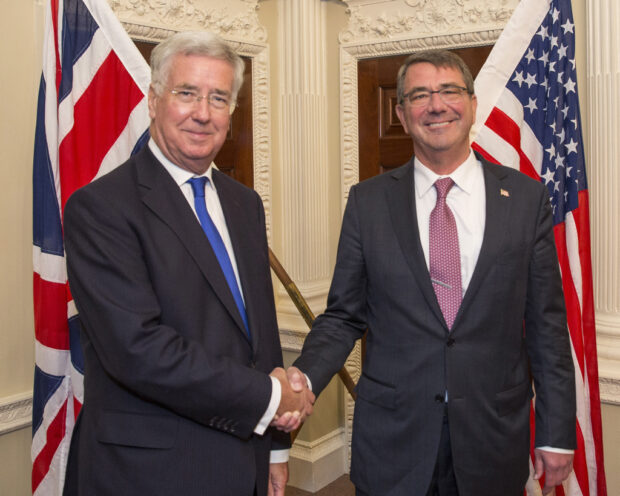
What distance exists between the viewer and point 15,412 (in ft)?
8.35

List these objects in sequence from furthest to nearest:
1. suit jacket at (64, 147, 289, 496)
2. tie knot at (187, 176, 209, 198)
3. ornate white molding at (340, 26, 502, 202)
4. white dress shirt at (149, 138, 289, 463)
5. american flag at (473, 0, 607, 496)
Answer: ornate white molding at (340, 26, 502, 202) → american flag at (473, 0, 607, 496) → tie knot at (187, 176, 209, 198) → white dress shirt at (149, 138, 289, 463) → suit jacket at (64, 147, 289, 496)

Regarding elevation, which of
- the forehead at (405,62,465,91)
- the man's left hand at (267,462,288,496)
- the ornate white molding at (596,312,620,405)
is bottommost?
the man's left hand at (267,462,288,496)

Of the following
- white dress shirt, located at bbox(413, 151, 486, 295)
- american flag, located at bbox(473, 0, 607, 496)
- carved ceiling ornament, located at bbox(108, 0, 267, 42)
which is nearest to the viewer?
white dress shirt, located at bbox(413, 151, 486, 295)

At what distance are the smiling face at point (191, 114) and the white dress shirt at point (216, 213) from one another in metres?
0.02

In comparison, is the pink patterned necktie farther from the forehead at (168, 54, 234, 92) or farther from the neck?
the forehead at (168, 54, 234, 92)

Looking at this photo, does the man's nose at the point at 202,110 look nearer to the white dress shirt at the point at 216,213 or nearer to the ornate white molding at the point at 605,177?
the white dress shirt at the point at 216,213

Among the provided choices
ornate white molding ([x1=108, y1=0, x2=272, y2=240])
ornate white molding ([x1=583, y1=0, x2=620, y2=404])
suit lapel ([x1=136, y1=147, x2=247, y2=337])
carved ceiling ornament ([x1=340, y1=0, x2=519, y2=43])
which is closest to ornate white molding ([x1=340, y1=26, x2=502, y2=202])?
carved ceiling ornament ([x1=340, y1=0, x2=519, y2=43])

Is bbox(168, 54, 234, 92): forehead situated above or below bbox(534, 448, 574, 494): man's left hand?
above

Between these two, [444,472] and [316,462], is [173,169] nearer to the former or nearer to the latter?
[444,472]

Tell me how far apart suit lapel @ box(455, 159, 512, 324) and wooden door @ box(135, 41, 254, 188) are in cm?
193

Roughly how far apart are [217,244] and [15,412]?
4.62 ft

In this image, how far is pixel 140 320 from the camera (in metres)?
1.43

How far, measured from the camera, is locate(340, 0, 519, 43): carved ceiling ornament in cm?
314

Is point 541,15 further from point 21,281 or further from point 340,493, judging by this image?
point 340,493
